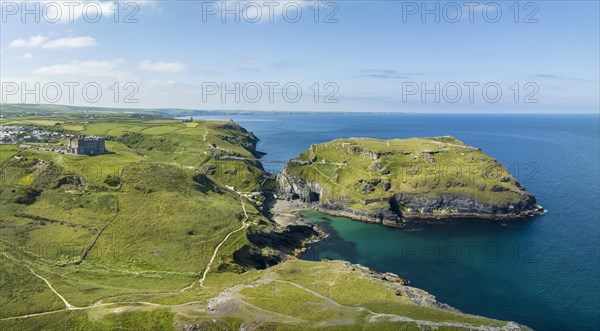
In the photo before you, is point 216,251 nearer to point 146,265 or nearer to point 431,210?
point 146,265

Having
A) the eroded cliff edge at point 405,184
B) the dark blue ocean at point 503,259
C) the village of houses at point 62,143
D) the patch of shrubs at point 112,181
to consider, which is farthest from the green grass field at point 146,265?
the eroded cliff edge at point 405,184

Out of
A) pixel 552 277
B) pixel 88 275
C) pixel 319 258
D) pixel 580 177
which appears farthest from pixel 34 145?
pixel 580 177

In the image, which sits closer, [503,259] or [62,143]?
[503,259]

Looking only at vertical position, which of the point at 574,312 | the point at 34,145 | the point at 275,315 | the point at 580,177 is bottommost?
the point at 574,312

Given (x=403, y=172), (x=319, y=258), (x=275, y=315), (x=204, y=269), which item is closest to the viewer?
(x=275, y=315)

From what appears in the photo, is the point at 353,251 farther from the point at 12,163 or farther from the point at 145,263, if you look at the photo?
the point at 12,163

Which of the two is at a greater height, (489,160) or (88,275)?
(489,160)

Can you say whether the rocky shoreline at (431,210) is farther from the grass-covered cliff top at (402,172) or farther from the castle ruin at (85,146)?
the castle ruin at (85,146)

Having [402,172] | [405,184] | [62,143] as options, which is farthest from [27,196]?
[402,172]
